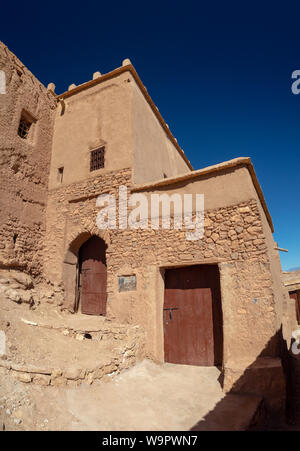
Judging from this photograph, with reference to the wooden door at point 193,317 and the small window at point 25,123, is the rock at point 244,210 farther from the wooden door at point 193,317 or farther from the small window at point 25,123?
the small window at point 25,123

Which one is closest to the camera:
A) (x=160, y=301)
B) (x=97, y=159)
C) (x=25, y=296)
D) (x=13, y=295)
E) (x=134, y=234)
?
(x=160, y=301)

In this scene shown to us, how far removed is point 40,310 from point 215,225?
5243mm

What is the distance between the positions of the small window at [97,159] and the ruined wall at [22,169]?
1896 millimetres

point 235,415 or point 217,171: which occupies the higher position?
point 217,171

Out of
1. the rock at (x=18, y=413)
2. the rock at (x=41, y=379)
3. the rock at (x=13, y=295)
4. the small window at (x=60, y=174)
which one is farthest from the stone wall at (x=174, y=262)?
the rock at (x=18, y=413)

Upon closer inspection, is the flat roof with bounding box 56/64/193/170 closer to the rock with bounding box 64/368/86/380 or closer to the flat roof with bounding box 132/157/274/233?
the flat roof with bounding box 132/157/274/233

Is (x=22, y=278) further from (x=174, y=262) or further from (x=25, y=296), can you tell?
(x=174, y=262)

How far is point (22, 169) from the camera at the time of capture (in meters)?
8.82

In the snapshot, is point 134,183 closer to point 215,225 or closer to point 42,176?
point 215,225

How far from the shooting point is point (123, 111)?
29.5ft

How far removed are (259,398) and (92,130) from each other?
8.79 metres

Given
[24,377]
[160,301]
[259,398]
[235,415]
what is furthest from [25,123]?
[259,398]

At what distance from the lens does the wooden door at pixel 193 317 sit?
6.19 metres
